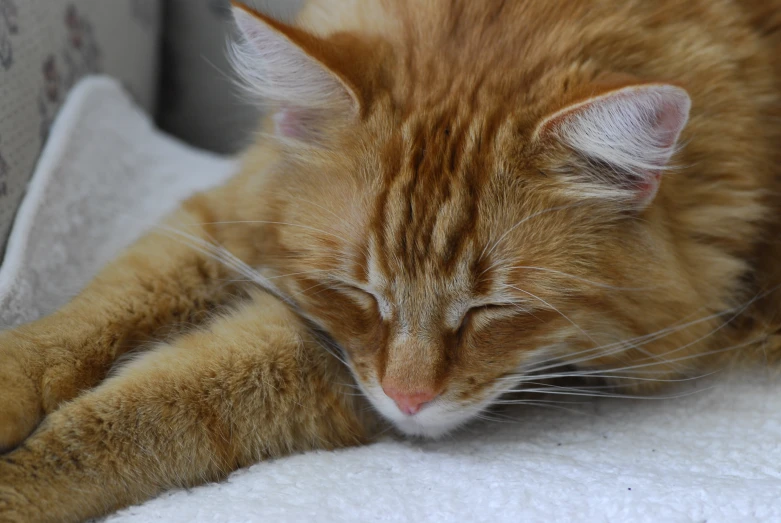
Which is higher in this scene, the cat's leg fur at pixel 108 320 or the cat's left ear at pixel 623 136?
the cat's left ear at pixel 623 136

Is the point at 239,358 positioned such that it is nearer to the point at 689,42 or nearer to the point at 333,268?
the point at 333,268

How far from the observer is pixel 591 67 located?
3.67 feet

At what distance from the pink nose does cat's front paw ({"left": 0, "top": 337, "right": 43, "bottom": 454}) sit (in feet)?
1.54

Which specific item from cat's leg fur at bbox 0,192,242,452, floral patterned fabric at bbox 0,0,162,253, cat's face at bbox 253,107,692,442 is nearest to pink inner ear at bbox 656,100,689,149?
cat's face at bbox 253,107,692,442

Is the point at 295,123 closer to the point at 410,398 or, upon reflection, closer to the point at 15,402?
the point at 410,398

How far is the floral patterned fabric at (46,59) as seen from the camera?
1396 millimetres

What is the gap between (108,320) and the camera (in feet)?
3.99

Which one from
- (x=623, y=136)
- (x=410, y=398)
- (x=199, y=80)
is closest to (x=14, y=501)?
(x=410, y=398)

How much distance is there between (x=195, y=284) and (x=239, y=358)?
0.80 feet

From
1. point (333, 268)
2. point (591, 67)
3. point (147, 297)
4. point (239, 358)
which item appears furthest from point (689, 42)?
point (147, 297)

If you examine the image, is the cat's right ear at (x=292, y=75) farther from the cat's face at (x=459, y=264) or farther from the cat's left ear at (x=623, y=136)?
the cat's left ear at (x=623, y=136)

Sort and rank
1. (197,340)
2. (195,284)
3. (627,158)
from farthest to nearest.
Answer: (195,284), (197,340), (627,158)

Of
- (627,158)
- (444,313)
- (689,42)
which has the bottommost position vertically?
(444,313)

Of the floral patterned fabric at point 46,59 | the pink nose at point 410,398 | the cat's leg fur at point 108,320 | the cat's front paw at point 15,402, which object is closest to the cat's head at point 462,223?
the pink nose at point 410,398
